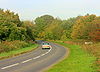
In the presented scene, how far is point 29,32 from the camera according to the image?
64688mm

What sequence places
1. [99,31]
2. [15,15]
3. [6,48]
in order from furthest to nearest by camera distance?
[15,15] < [99,31] < [6,48]

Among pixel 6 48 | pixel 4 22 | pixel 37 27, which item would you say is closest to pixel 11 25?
pixel 4 22

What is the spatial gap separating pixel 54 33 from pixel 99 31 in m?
61.4

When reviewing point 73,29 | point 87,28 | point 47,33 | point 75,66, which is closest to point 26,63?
point 75,66

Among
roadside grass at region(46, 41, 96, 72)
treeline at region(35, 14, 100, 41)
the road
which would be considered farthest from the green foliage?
roadside grass at region(46, 41, 96, 72)

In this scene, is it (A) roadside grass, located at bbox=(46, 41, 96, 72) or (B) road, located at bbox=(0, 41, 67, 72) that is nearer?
(A) roadside grass, located at bbox=(46, 41, 96, 72)

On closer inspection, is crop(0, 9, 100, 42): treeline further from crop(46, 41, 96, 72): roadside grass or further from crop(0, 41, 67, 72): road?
crop(46, 41, 96, 72): roadside grass

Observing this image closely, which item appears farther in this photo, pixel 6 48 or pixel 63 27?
pixel 63 27

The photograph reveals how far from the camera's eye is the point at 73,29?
81688 mm

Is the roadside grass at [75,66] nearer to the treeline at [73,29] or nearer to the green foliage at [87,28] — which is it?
the treeline at [73,29]

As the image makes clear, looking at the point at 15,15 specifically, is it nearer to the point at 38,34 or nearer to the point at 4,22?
the point at 4,22

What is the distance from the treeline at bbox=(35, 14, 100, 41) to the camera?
57.1m

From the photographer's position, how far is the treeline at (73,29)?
57.1m

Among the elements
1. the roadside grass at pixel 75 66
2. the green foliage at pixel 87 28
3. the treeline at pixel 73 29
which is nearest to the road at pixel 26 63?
the roadside grass at pixel 75 66
